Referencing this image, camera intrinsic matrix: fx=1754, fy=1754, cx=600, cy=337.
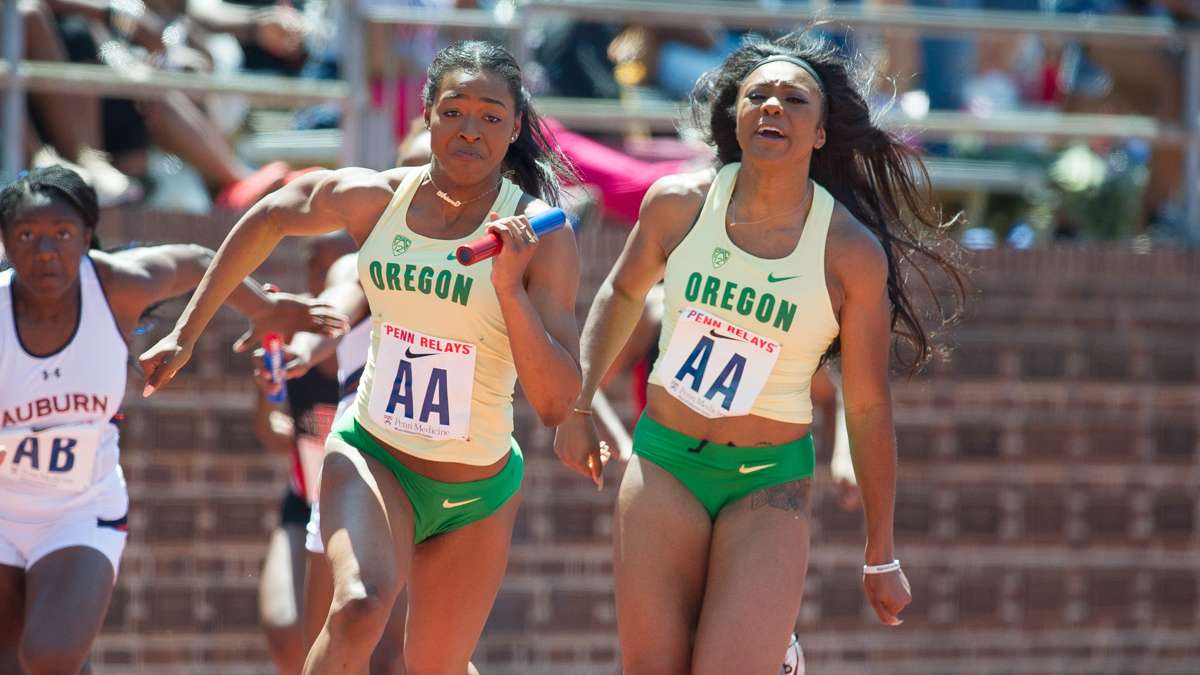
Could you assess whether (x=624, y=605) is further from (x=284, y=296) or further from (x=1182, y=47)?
(x=1182, y=47)

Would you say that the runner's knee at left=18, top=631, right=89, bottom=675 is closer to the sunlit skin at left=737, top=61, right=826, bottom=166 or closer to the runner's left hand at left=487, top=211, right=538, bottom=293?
the runner's left hand at left=487, top=211, right=538, bottom=293

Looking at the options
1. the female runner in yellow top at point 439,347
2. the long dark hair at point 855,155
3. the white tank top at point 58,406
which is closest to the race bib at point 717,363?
the long dark hair at point 855,155

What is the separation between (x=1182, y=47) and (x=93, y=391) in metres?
6.17

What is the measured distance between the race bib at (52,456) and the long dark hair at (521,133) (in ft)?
5.30

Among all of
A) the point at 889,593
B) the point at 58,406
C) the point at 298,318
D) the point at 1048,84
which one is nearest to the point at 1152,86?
the point at 1048,84

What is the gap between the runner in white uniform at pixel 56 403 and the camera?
17.9ft

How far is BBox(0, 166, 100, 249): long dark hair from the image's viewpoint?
5488 mm

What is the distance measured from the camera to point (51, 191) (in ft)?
18.0

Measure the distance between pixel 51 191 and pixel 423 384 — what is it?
1.54 metres

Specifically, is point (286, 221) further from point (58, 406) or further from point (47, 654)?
point (47, 654)

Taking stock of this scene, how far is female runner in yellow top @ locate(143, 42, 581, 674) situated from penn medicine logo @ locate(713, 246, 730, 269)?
50 centimetres

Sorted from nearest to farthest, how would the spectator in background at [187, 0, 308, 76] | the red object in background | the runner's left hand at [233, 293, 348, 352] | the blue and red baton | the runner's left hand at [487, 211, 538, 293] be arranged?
the runner's left hand at [487, 211, 538, 293] → the runner's left hand at [233, 293, 348, 352] → the blue and red baton → the spectator in background at [187, 0, 308, 76] → the red object in background

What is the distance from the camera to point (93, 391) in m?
5.58

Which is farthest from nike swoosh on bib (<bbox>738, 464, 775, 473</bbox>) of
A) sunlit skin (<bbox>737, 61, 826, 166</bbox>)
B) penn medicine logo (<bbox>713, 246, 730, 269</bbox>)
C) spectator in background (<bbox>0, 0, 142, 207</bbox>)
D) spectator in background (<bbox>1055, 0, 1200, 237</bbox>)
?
spectator in background (<bbox>1055, 0, 1200, 237</bbox>)
